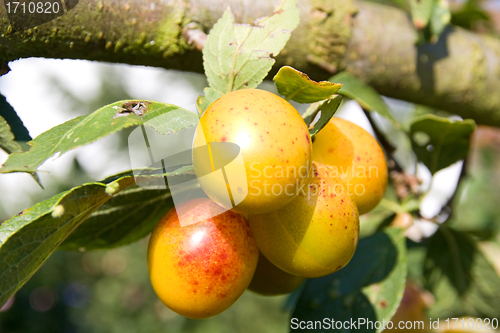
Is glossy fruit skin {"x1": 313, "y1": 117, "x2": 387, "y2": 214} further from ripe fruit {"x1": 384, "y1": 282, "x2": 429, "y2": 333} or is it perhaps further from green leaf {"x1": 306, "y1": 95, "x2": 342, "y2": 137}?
ripe fruit {"x1": 384, "y1": 282, "x2": 429, "y2": 333}

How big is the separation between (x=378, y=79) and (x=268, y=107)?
577 mm

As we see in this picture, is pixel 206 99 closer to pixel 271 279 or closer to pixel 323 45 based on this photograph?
pixel 271 279

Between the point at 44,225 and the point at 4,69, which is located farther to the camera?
the point at 4,69

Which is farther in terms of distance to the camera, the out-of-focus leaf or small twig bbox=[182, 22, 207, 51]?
the out-of-focus leaf

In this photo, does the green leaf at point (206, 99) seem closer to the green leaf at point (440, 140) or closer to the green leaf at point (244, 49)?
the green leaf at point (244, 49)

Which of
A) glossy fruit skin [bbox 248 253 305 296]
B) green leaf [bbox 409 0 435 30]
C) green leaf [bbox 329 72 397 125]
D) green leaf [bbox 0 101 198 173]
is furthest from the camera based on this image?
green leaf [bbox 409 0 435 30]

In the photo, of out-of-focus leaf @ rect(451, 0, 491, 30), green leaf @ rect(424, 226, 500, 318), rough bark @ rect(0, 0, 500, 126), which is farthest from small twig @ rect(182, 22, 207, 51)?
out-of-focus leaf @ rect(451, 0, 491, 30)

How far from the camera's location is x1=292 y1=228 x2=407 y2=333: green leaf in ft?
2.12

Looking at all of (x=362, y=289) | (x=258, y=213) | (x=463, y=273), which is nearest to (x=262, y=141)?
(x=258, y=213)

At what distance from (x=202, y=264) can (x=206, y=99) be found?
218 mm

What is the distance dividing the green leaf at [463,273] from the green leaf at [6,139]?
96 cm

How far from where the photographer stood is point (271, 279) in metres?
0.57

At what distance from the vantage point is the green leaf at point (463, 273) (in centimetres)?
93

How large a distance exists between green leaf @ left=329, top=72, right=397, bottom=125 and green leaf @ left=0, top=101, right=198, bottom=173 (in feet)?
1.16
